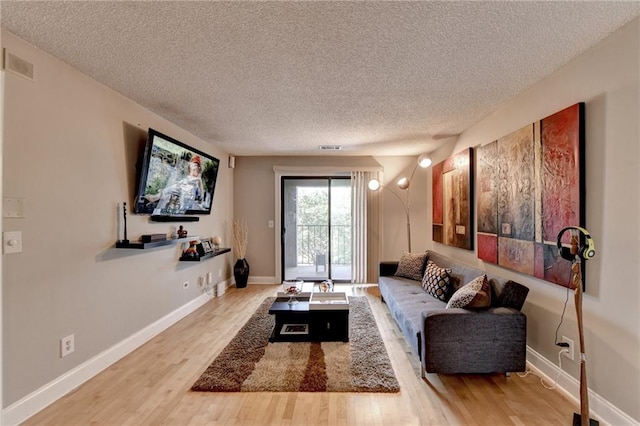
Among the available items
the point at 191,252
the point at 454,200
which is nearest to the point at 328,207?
the point at 454,200

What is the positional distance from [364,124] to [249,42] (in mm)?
1975

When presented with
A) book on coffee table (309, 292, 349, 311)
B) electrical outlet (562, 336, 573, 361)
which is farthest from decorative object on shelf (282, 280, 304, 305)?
electrical outlet (562, 336, 573, 361)

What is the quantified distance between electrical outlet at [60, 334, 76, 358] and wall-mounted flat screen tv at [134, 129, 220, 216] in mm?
1156

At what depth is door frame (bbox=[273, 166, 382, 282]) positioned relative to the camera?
5605 mm

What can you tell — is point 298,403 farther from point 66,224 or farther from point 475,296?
point 66,224

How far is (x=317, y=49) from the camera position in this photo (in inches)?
79.2

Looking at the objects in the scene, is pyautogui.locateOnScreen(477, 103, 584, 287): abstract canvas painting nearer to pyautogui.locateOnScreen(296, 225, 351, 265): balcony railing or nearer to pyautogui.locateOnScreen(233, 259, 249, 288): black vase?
pyautogui.locateOnScreen(296, 225, 351, 265): balcony railing

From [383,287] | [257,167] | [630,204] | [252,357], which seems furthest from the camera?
[257,167]

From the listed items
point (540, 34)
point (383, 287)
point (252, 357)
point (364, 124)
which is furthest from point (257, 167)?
point (540, 34)

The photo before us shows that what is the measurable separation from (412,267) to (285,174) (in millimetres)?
2750

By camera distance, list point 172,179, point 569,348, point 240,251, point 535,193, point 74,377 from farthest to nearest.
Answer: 1. point 240,251
2. point 172,179
3. point 535,193
4. point 74,377
5. point 569,348

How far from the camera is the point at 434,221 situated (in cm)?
499

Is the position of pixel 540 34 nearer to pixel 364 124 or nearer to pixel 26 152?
pixel 364 124

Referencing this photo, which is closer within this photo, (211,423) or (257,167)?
(211,423)
